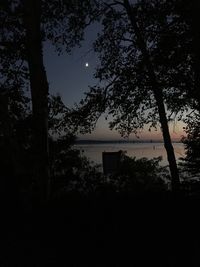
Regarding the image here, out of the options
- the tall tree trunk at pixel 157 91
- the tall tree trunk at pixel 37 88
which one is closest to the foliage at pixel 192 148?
the tall tree trunk at pixel 157 91

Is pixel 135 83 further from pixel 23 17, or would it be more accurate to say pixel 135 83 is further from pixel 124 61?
pixel 23 17

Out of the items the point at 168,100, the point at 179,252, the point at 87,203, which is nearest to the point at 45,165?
the point at 87,203

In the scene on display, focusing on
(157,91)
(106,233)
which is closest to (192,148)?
(157,91)

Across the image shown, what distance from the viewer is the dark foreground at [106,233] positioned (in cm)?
741

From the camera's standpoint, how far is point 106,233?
8445mm

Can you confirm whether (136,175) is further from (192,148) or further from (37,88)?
(37,88)

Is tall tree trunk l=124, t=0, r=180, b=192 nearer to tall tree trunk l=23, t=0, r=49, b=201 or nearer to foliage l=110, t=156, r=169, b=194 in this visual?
foliage l=110, t=156, r=169, b=194

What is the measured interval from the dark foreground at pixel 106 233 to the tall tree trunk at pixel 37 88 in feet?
3.81

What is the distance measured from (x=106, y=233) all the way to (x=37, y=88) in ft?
14.6

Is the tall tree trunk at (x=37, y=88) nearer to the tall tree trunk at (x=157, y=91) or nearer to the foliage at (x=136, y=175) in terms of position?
the tall tree trunk at (x=157, y=91)

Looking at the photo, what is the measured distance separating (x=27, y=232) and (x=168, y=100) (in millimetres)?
9172

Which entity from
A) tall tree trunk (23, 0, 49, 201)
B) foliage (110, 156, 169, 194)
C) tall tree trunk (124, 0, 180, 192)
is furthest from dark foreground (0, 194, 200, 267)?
foliage (110, 156, 169, 194)

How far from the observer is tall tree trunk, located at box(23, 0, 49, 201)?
1097 centimetres

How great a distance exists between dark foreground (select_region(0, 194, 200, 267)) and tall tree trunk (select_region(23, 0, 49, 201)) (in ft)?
3.81
